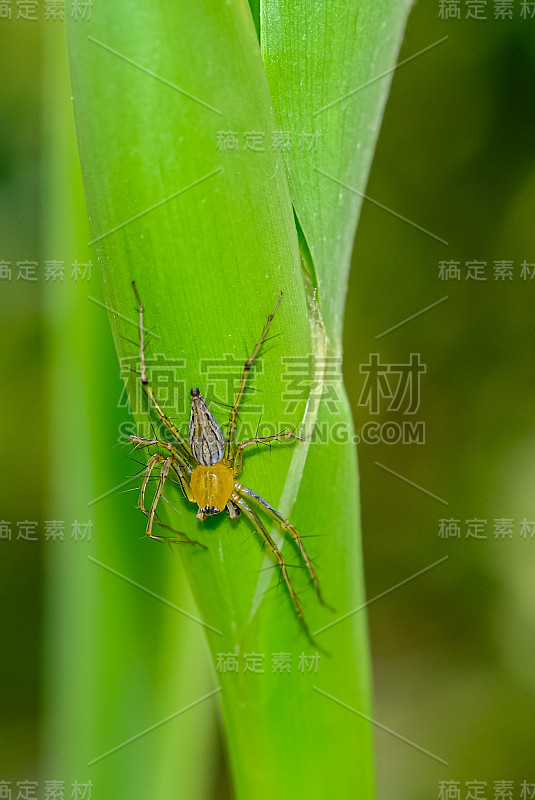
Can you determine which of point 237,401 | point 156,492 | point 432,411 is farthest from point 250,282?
point 432,411

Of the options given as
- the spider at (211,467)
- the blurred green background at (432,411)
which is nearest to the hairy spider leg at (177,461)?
the spider at (211,467)

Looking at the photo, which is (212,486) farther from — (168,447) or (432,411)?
(432,411)

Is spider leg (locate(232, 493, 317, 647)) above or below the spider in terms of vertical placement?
below

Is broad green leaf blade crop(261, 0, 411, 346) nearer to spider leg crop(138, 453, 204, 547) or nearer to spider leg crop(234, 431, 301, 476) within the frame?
spider leg crop(234, 431, 301, 476)

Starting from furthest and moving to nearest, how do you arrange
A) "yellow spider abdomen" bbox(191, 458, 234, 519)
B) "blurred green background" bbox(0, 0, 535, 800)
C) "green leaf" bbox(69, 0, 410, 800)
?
"blurred green background" bbox(0, 0, 535, 800)
"yellow spider abdomen" bbox(191, 458, 234, 519)
"green leaf" bbox(69, 0, 410, 800)

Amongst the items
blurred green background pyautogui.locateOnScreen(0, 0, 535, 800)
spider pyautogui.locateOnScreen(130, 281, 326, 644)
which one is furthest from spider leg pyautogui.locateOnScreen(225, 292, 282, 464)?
blurred green background pyautogui.locateOnScreen(0, 0, 535, 800)

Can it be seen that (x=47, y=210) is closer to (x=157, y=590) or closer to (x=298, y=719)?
(x=157, y=590)

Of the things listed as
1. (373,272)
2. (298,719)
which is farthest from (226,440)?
(373,272)
